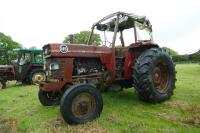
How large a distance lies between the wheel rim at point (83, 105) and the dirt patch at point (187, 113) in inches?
69.9

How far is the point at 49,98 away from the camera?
323 inches

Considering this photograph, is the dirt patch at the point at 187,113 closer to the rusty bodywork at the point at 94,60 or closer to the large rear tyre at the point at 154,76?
the large rear tyre at the point at 154,76

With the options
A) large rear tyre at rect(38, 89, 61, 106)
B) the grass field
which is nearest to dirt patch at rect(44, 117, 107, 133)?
the grass field

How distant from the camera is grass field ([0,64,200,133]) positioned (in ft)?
19.5

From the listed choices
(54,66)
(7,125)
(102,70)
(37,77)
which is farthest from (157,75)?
(37,77)

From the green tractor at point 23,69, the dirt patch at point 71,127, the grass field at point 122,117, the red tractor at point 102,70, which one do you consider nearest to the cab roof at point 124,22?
the red tractor at point 102,70

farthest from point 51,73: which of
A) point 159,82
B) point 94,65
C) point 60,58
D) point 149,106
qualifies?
point 159,82

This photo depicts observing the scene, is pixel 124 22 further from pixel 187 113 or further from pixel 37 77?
pixel 37 77

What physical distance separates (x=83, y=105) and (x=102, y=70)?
5.51 ft

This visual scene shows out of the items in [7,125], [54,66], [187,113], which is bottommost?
[7,125]

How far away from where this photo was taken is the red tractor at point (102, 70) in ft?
21.5

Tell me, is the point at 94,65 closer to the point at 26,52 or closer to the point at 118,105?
the point at 118,105

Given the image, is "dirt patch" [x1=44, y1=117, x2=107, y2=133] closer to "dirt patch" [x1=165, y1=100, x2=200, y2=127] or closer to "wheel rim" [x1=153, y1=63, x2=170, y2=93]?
"dirt patch" [x1=165, y1=100, x2=200, y2=127]

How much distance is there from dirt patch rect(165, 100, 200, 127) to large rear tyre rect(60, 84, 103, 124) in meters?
1.71
